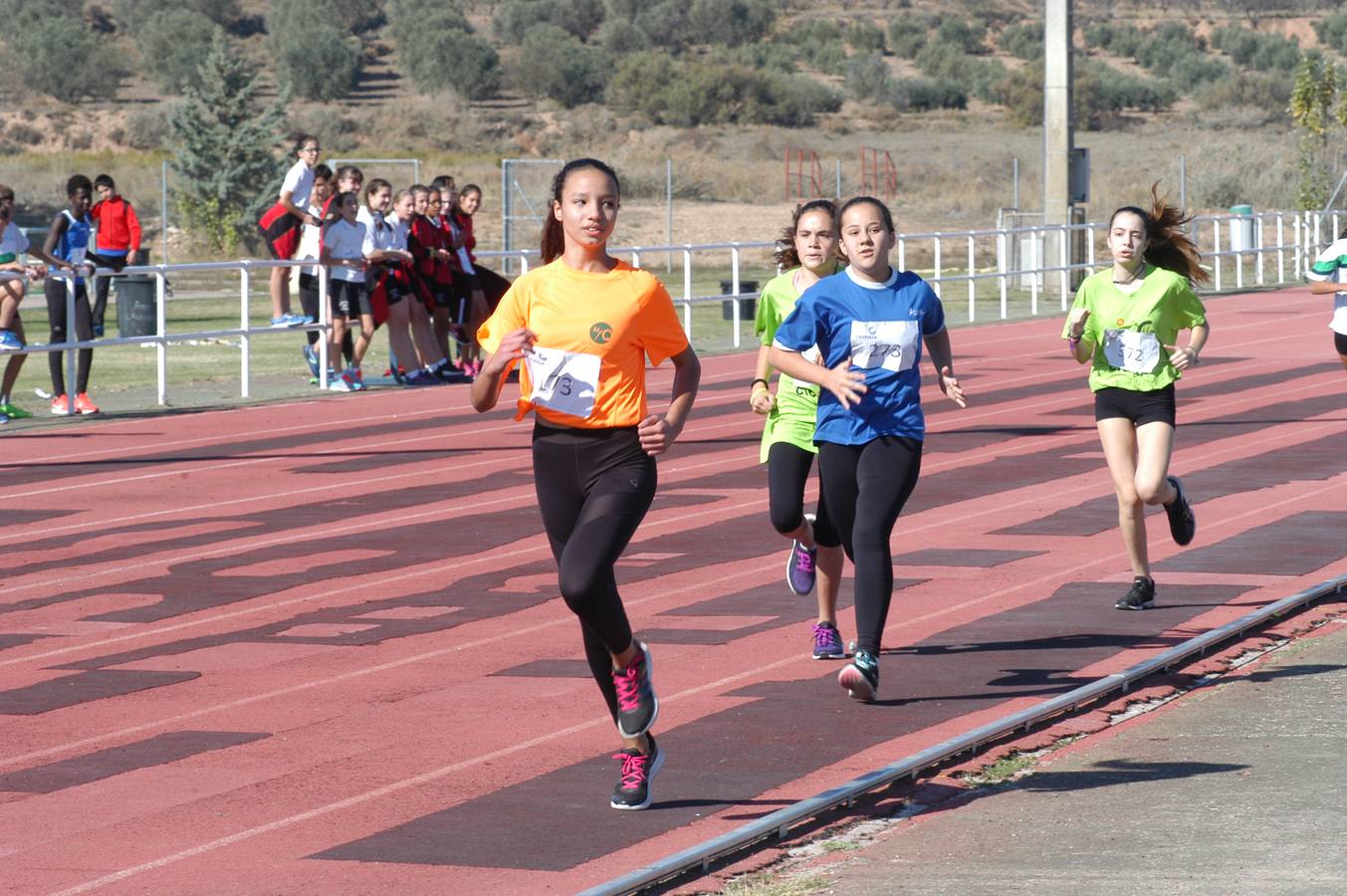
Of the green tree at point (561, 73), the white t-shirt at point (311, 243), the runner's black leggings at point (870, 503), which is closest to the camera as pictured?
the runner's black leggings at point (870, 503)

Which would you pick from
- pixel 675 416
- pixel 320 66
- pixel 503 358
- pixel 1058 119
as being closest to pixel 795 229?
pixel 675 416

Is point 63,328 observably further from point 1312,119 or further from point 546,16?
point 546,16

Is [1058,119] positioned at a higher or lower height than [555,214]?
higher

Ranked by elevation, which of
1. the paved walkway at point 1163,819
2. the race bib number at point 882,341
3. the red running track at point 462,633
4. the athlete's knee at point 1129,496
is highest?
the race bib number at point 882,341

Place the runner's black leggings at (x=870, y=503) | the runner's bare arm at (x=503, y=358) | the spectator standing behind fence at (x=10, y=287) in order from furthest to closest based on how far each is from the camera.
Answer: the spectator standing behind fence at (x=10, y=287), the runner's black leggings at (x=870, y=503), the runner's bare arm at (x=503, y=358)

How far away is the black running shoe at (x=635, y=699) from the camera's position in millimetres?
6648

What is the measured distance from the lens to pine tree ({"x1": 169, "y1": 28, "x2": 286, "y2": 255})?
167 ft

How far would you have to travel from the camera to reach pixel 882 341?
8148 millimetres

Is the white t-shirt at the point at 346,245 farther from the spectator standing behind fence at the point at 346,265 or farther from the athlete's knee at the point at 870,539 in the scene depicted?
the athlete's knee at the point at 870,539

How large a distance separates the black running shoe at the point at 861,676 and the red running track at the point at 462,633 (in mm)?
108

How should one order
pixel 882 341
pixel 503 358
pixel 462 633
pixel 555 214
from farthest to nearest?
pixel 462 633 < pixel 882 341 < pixel 555 214 < pixel 503 358

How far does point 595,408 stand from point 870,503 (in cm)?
169

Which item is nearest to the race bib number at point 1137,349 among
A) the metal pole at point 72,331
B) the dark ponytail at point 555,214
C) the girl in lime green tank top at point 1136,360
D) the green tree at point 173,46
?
the girl in lime green tank top at point 1136,360

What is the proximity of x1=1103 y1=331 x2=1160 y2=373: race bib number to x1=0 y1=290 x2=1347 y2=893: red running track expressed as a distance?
1.06m
